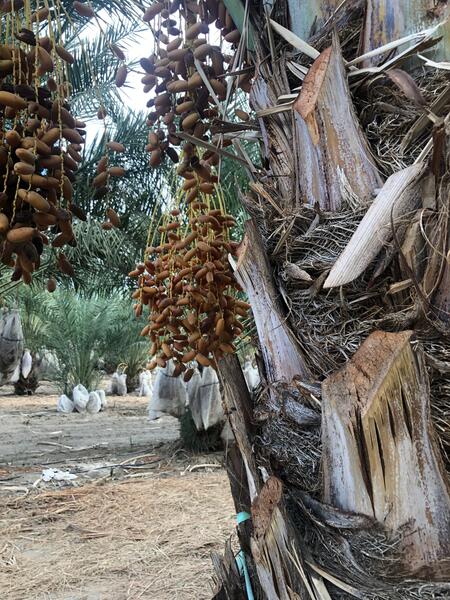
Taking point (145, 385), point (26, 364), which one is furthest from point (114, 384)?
point (26, 364)

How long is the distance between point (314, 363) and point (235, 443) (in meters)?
0.23

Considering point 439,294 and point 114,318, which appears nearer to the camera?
point 439,294

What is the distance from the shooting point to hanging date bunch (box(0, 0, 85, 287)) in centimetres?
107

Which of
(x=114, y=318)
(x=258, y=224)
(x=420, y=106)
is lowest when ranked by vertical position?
(x=258, y=224)

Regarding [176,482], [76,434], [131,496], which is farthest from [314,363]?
[76,434]

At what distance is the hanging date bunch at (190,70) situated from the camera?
1245mm

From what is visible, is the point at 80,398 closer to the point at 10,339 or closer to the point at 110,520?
the point at 10,339

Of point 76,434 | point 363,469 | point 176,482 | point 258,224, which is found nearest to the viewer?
point 363,469

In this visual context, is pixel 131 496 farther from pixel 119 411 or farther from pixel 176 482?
pixel 119 411

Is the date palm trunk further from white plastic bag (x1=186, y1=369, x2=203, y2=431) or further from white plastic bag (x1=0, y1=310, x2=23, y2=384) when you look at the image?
white plastic bag (x1=0, y1=310, x2=23, y2=384)

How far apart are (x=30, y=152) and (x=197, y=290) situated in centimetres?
→ 52

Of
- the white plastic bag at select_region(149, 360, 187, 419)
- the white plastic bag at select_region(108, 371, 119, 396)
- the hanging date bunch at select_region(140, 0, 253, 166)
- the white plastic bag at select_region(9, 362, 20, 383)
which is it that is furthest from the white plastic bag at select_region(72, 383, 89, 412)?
the hanging date bunch at select_region(140, 0, 253, 166)

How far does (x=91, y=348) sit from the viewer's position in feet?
37.5

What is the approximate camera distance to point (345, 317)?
94 centimetres
